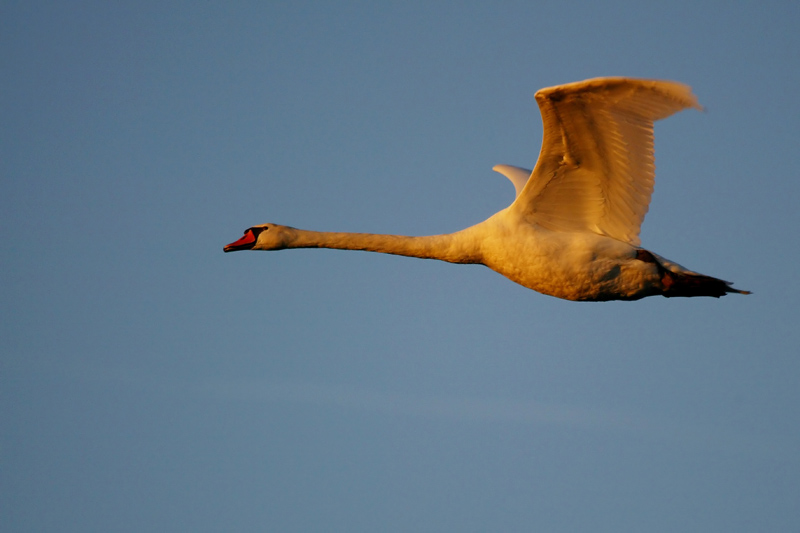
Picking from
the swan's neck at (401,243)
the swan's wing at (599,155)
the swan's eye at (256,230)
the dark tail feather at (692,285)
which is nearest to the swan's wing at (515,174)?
the swan's wing at (599,155)

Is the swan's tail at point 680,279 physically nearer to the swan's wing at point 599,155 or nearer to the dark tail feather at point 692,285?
the dark tail feather at point 692,285

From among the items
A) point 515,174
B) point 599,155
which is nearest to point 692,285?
point 599,155

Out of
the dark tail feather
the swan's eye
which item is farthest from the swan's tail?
the swan's eye

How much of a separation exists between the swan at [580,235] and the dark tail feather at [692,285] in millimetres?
14

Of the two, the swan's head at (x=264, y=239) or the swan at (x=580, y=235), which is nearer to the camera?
the swan at (x=580, y=235)

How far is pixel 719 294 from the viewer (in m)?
14.1

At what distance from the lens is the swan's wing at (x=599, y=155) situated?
1217 cm

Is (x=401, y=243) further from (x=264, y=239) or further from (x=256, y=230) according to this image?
(x=256, y=230)

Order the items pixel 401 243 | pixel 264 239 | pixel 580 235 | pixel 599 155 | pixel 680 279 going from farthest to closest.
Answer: pixel 264 239
pixel 401 243
pixel 580 235
pixel 680 279
pixel 599 155

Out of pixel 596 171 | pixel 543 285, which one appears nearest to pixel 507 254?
pixel 543 285

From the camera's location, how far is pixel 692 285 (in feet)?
45.5

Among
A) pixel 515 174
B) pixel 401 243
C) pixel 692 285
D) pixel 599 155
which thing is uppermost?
pixel 515 174

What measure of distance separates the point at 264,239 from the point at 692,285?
6.39 metres

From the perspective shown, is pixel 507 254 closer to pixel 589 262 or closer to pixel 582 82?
pixel 589 262
